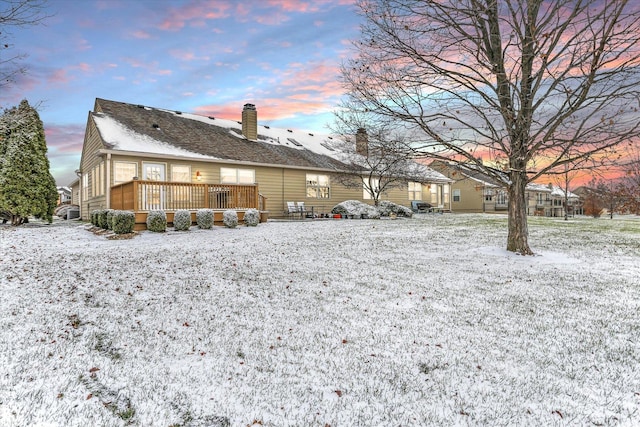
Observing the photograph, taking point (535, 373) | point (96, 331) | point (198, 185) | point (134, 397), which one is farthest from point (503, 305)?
point (198, 185)

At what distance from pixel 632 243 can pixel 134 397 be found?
12.5 meters

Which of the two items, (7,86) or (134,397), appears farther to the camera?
(7,86)

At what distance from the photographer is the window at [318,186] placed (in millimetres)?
20688

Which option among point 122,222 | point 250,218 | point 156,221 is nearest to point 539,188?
point 250,218

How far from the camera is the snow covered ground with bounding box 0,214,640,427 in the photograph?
7.91ft

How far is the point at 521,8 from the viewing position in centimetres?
654

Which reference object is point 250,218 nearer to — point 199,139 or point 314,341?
point 199,139

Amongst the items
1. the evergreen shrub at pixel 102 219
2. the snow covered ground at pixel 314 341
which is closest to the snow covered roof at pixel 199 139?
the evergreen shrub at pixel 102 219

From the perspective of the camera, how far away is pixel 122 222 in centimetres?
1003

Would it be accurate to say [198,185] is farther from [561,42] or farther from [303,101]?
[561,42]

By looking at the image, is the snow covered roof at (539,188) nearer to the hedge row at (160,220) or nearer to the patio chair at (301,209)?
the patio chair at (301,209)

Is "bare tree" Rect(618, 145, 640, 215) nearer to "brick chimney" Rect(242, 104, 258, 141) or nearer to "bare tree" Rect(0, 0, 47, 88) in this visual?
"bare tree" Rect(0, 0, 47, 88)

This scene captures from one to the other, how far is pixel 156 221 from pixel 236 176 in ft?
23.7

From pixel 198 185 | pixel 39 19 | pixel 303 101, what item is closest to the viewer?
pixel 39 19
